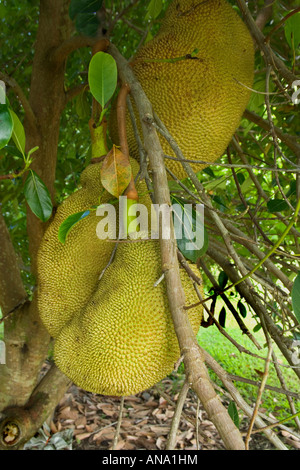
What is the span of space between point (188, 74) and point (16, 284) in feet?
3.33

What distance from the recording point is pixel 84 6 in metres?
1.01

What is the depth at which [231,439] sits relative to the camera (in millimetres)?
453

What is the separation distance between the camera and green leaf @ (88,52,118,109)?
788 millimetres

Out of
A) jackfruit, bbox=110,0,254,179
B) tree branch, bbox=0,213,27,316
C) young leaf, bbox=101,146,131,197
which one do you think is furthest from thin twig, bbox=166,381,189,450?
tree branch, bbox=0,213,27,316

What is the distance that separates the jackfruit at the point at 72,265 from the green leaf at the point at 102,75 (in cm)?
24

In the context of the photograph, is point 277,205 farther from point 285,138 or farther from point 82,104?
point 82,104

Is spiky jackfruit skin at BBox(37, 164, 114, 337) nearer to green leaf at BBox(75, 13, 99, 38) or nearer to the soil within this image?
green leaf at BBox(75, 13, 99, 38)

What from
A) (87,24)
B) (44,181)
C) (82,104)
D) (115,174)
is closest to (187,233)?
(115,174)

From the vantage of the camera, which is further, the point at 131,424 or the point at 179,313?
the point at 131,424

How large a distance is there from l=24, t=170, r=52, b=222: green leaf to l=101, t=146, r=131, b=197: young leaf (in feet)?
0.71

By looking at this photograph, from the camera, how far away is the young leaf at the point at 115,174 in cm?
75

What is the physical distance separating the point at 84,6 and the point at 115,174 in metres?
0.54

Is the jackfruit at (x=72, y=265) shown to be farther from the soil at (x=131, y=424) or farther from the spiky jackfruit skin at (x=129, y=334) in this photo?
the soil at (x=131, y=424)
